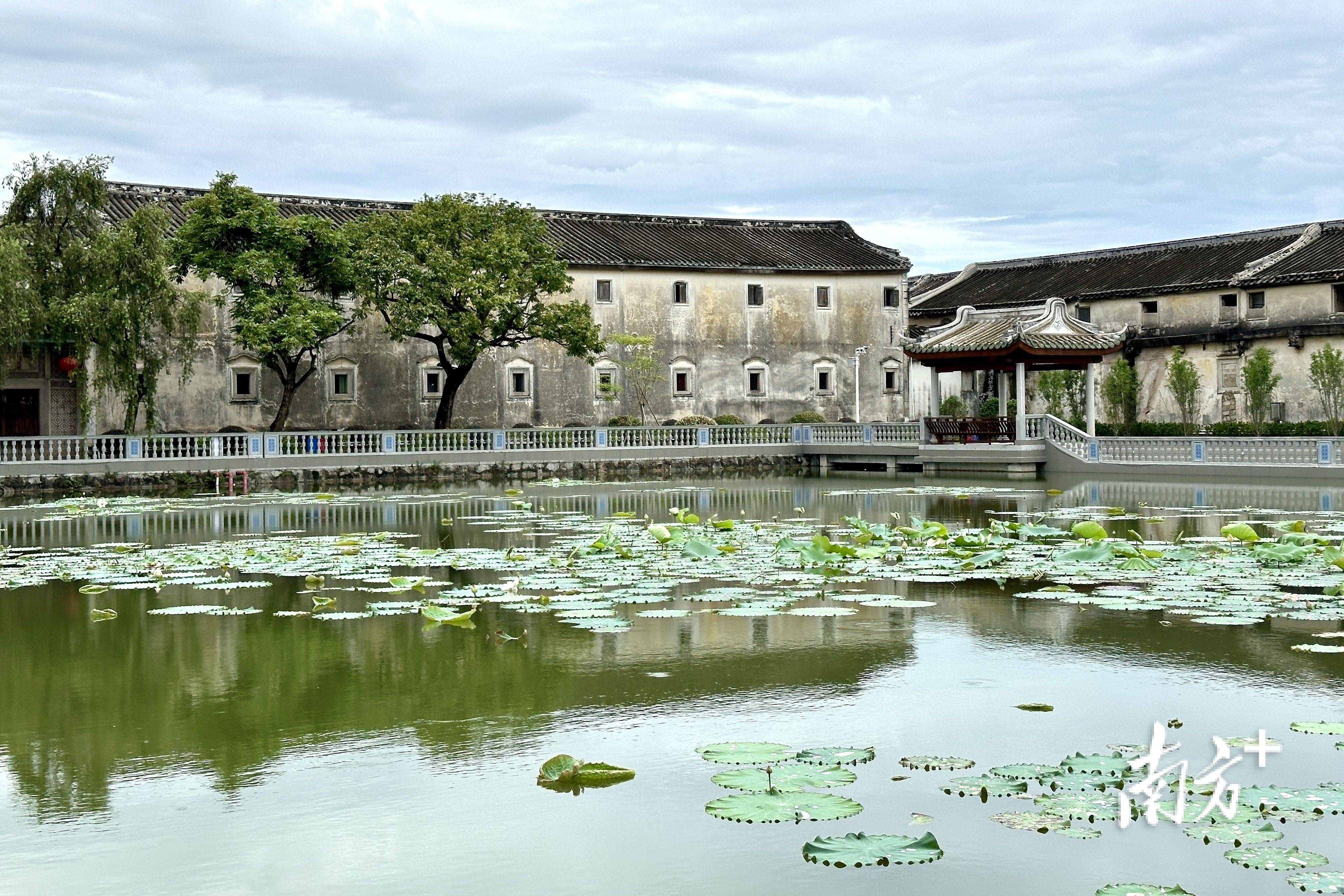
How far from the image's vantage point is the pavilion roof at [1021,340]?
30.8 m

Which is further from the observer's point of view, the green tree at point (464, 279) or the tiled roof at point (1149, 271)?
the tiled roof at point (1149, 271)

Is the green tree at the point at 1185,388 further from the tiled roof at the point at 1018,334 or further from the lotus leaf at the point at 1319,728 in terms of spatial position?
the lotus leaf at the point at 1319,728

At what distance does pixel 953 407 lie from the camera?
44.2 meters

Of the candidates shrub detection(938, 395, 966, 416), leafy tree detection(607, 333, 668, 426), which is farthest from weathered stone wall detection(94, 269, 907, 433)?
shrub detection(938, 395, 966, 416)

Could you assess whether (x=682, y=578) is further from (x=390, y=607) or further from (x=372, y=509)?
(x=372, y=509)

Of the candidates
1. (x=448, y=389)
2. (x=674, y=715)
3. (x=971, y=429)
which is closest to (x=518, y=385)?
(x=448, y=389)

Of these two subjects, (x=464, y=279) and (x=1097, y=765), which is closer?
(x=1097, y=765)

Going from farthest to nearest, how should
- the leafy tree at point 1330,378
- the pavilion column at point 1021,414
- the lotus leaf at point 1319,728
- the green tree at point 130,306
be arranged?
the leafy tree at point 1330,378 < the pavilion column at point 1021,414 < the green tree at point 130,306 < the lotus leaf at point 1319,728

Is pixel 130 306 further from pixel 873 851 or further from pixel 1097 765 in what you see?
pixel 873 851

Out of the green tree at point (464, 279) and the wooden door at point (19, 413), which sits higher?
the green tree at point (464, 279)

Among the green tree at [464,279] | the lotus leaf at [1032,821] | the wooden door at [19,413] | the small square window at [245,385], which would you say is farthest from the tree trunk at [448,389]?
the lotus leaf at [1032,821]

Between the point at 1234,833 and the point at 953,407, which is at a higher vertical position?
the point at 953,407

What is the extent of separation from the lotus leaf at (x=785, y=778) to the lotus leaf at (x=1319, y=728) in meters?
2.15

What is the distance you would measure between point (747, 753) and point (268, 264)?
92.8ft
